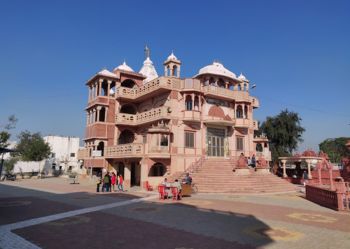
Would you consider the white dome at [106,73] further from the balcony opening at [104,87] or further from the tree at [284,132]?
the tree at [284,132]

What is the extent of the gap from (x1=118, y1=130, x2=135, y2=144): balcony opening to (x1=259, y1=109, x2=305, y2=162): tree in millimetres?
27674

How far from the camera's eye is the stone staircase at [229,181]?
23266 mm

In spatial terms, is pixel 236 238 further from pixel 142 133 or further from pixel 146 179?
pixel 142 133

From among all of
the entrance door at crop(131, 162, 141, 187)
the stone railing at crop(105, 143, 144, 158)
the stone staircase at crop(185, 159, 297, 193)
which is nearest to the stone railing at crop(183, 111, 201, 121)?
the stone staircase at crop(185, 159, 297, 193)

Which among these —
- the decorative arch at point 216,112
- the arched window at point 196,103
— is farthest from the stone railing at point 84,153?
the decorative arch at point 216,112

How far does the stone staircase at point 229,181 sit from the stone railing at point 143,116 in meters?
6.03

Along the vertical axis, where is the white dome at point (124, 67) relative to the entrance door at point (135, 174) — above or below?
above

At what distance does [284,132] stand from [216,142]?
2521 centimetres

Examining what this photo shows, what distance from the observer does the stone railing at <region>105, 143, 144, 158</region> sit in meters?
26.5

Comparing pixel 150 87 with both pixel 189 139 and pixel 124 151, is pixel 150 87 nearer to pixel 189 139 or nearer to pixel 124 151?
pixel 189 139

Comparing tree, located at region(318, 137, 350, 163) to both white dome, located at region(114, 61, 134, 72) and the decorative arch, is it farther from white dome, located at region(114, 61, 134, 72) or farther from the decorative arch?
white dome, located at region(114, 61, 134, 72)

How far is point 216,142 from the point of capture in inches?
1207

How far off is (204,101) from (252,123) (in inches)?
279

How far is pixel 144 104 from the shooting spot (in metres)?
33.7
